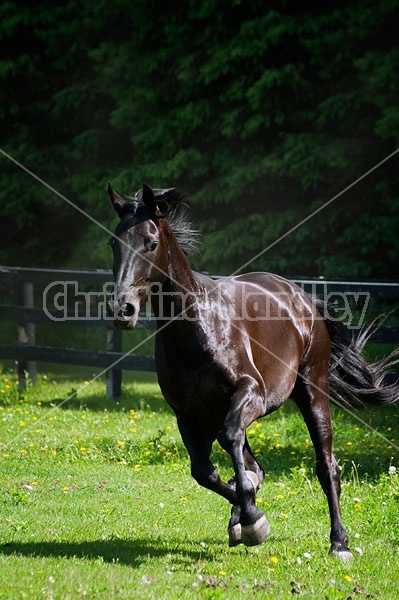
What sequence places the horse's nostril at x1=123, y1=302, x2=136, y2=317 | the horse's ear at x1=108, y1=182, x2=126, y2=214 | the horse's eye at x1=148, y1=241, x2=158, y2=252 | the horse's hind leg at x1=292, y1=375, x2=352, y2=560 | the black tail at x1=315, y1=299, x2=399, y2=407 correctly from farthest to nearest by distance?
the black tail at x1=315, y1=299, x2=399, y2=407
the horse's hind leg at x1=292, y1=375, x2=352, y2=560
the horse's ear at x1=108, y1=182, x2=126, y2=214
the horse's eye at x1=148, y1=241, x2=158, y2=252
the horse's nostril at x1=123, y1=302, x2=136, y2=317

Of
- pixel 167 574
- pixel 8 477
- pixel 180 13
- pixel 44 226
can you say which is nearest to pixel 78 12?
pixel 180 13

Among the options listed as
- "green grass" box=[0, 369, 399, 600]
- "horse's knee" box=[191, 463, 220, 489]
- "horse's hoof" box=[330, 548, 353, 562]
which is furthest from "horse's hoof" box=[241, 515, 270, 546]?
"horse's hoof" box=[330, 548, 353, 562]

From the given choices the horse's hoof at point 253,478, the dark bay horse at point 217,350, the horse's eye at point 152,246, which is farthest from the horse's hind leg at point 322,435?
the horse's eye at point 152,246

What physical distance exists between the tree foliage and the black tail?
6.17m

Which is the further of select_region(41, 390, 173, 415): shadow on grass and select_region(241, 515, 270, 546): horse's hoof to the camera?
select_region(41, 390, 173, 415): shadow on grass

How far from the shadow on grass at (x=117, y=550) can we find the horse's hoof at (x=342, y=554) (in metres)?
0.76

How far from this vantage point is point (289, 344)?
5605mm

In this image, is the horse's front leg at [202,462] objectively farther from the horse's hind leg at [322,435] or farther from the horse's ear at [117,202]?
the horse's ear at [117,202]

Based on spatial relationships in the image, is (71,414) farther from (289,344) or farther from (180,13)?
(180,13)

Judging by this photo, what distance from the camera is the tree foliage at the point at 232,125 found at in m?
13.1

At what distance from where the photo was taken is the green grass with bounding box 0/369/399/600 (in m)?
4.37

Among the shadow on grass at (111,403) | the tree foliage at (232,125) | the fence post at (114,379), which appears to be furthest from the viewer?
the tree foliage at (232,125)

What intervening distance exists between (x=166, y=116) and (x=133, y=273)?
37.2 feet

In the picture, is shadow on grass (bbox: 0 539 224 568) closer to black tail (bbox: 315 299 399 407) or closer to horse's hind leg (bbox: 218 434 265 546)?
horse's hind leg (bbox: 218 434 265 546)
